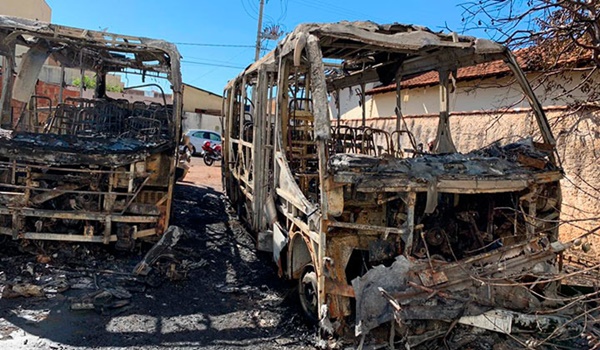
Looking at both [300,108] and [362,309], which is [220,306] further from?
[300,108]

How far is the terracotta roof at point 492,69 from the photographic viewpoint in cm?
571

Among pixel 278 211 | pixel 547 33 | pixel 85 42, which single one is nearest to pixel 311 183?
pixel 278 211

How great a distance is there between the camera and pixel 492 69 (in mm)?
8484

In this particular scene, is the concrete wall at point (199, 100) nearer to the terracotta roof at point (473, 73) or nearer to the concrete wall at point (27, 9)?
the concrete wall at point (27, 9)

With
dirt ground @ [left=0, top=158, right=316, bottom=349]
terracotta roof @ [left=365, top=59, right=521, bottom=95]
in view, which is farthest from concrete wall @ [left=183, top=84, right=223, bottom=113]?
dirt ground @ [left=0, top=158, right=316, bottom=349]

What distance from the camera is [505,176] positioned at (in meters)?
3.66

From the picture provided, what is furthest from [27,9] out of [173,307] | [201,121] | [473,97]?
[173,307]

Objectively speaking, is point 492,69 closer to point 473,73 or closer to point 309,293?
point 473,73

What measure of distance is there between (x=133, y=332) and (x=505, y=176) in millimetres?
3484

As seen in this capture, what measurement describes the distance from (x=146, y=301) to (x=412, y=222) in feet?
9.10

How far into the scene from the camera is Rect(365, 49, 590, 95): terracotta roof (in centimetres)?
571

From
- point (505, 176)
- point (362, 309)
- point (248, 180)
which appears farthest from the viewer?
point (248, 180)

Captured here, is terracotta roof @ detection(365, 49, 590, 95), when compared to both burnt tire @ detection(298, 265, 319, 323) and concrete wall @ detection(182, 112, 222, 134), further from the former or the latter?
concrete wall @ detection(182, 112, 222, 134)

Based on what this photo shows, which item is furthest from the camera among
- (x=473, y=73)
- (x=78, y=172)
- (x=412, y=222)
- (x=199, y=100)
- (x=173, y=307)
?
(x=199, y=100)
